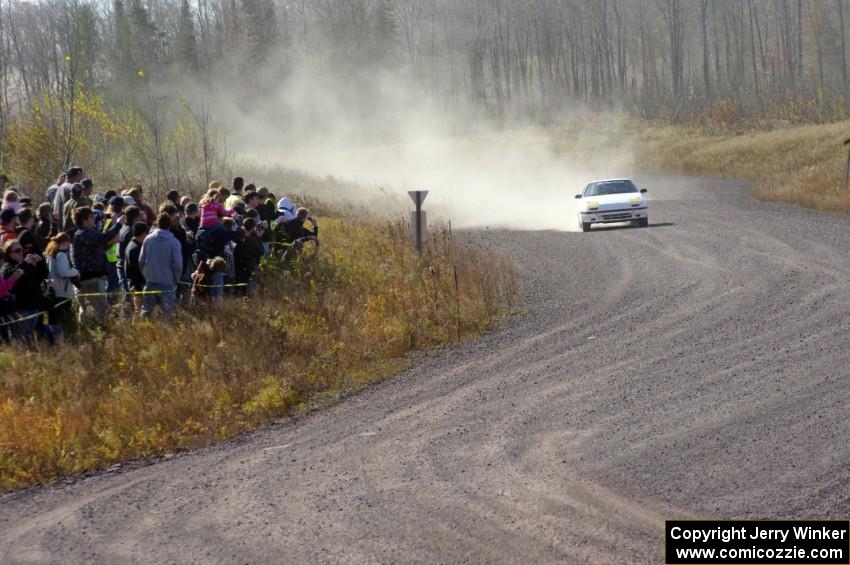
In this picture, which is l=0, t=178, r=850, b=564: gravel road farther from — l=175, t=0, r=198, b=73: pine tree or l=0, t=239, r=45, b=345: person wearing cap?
l=175, t=0, r=198, b=73: pine tree

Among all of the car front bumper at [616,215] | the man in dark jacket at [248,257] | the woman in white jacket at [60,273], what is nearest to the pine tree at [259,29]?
the car front bumper at [616,215]

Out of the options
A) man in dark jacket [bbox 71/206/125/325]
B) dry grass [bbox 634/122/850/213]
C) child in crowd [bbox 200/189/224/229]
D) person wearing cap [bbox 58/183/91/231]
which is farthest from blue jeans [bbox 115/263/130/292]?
dry grass [bbox 634/122/850/213]

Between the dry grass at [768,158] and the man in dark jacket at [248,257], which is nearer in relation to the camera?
the man in dark jacket at [248,257]

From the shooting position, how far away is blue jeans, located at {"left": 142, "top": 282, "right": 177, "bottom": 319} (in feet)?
46.4

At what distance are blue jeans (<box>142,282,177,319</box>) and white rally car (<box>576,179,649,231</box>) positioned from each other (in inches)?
706

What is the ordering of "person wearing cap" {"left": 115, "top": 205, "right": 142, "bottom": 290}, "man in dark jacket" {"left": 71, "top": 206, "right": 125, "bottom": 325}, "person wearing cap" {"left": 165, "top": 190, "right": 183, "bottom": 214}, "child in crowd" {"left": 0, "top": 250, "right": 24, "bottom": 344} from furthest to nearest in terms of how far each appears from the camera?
"person wearing cap" {"left": 165, "top": 190, "right": 183, "bottom": 214}
"man in dark jacket" {"left": 71, "top": 206, "right": 125, "bottom": 325}
"person wearing cap" {"left": 115, "top": 205, "right": 142, "bottom": 290}
"child in crowd" {"left": 0, "top": 250, "right": 24, "bottom": 344}

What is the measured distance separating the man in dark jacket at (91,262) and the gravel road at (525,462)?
4.74 meters

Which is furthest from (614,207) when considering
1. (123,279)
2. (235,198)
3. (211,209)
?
(123,279)

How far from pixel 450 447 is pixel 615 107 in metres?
92.5

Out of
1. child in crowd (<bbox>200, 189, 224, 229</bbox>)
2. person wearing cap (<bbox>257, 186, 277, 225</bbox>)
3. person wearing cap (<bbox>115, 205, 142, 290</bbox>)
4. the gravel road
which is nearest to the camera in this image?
the gravel road

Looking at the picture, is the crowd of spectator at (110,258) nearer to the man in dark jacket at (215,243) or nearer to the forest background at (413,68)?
the man in dark jacket at (215,243)

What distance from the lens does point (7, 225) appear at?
13.8 m

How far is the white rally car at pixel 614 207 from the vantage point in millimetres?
29859

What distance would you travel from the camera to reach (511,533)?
262 inches
